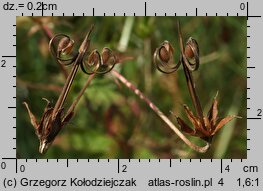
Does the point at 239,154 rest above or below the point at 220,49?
below

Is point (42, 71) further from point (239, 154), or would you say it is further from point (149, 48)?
point (239, 154)

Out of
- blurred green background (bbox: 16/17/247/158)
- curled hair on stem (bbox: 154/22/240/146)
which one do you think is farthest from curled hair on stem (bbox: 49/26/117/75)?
blurred green background (bbox: 16/17/247/158)

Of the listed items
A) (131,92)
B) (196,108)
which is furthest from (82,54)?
(131,92)

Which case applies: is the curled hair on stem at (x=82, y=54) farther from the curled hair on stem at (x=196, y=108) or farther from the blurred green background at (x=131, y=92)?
the blurred green background at (x=131, y=92)

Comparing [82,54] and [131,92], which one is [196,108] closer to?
[82,54]

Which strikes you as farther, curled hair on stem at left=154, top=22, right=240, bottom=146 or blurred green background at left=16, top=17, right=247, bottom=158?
blurred green background at left=16, top=17, right=247, bottom=158

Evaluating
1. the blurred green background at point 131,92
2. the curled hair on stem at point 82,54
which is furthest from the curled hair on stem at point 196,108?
the blurred green background at point 131,92

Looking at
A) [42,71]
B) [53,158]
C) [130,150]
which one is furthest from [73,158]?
[42,71]

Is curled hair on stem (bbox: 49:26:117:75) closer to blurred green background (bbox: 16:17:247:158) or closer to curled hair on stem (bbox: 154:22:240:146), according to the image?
curled hair on stem (bbox: 154:22:240:146)
